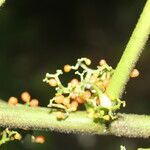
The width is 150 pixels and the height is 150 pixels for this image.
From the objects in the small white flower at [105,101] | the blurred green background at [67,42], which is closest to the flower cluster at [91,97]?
the small white flower at [105,101]

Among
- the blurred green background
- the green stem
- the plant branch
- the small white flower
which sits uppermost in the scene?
the blurred green background

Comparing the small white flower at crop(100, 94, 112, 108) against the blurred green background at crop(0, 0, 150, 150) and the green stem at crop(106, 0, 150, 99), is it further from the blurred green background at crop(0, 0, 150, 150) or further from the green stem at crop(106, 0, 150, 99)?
the blurred green background at crop(0, 0, 150, 150)

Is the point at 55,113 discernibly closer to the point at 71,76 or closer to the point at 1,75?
the point at 1,75

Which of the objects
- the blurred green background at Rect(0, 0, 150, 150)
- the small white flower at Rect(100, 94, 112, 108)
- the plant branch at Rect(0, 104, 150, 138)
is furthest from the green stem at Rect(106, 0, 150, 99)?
the blurred green background at Rect(0, 0, 150, 150)

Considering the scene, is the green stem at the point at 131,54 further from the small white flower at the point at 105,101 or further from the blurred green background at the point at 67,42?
the blurred green background at the point at 67,42

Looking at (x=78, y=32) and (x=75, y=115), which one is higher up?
(x=78, y=32)

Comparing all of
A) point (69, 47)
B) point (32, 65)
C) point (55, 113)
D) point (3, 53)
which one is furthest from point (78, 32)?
point (55, 113)

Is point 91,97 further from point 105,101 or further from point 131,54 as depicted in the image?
point 131,54
